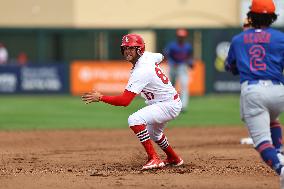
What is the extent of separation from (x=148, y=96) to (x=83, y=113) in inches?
407

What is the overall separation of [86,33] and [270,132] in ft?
75.5

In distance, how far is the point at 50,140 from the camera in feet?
44.7

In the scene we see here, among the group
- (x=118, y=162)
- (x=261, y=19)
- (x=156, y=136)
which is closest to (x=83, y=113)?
(x=118, y=162)

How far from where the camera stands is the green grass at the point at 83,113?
16.9 metres

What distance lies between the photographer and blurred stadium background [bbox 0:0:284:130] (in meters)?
19.4

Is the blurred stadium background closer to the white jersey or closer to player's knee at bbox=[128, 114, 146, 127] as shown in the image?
the white jersey

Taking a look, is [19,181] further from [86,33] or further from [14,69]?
[86,33]

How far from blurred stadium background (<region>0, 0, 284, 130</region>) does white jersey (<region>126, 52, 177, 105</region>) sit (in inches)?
275

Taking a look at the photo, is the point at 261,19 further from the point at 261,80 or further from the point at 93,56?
the point at 93,56

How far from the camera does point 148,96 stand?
31.6 feet

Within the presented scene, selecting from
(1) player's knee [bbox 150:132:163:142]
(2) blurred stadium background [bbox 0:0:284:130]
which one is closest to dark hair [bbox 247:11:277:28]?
(1) player's knee [bbox 150:132:163:142]

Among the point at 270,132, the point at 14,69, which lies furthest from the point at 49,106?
the point at 270,132

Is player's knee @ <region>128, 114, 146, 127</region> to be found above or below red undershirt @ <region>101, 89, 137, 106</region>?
below

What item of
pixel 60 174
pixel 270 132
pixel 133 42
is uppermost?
pixel 133 42
